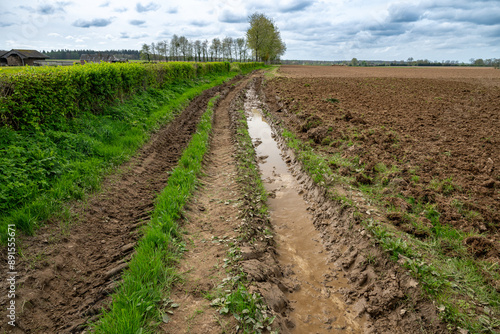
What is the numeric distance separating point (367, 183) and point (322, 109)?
8.75 m

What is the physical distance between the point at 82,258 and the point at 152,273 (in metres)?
1.38

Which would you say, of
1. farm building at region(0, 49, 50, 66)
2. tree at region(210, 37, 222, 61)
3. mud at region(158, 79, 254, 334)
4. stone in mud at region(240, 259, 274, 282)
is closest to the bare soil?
stone in mud at region(240, 259, 274, 282)

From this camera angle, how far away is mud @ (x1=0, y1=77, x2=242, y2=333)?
11.2ft

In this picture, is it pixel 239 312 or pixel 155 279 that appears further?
pixel 155 279

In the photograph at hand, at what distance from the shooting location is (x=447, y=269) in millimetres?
4129

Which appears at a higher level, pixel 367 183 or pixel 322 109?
pixel 322 109

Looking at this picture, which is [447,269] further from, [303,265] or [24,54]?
[24,54]

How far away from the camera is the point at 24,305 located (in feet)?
11.1

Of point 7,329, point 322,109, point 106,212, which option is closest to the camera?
point 7,329

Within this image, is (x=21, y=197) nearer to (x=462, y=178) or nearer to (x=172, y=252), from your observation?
(x=172, y=252)

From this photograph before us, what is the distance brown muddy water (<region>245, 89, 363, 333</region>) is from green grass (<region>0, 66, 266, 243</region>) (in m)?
4.42

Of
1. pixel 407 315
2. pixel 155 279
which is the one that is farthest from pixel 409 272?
pixel 155 279

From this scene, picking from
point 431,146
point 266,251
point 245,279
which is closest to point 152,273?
point 245,279

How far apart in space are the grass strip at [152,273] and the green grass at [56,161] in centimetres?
183
